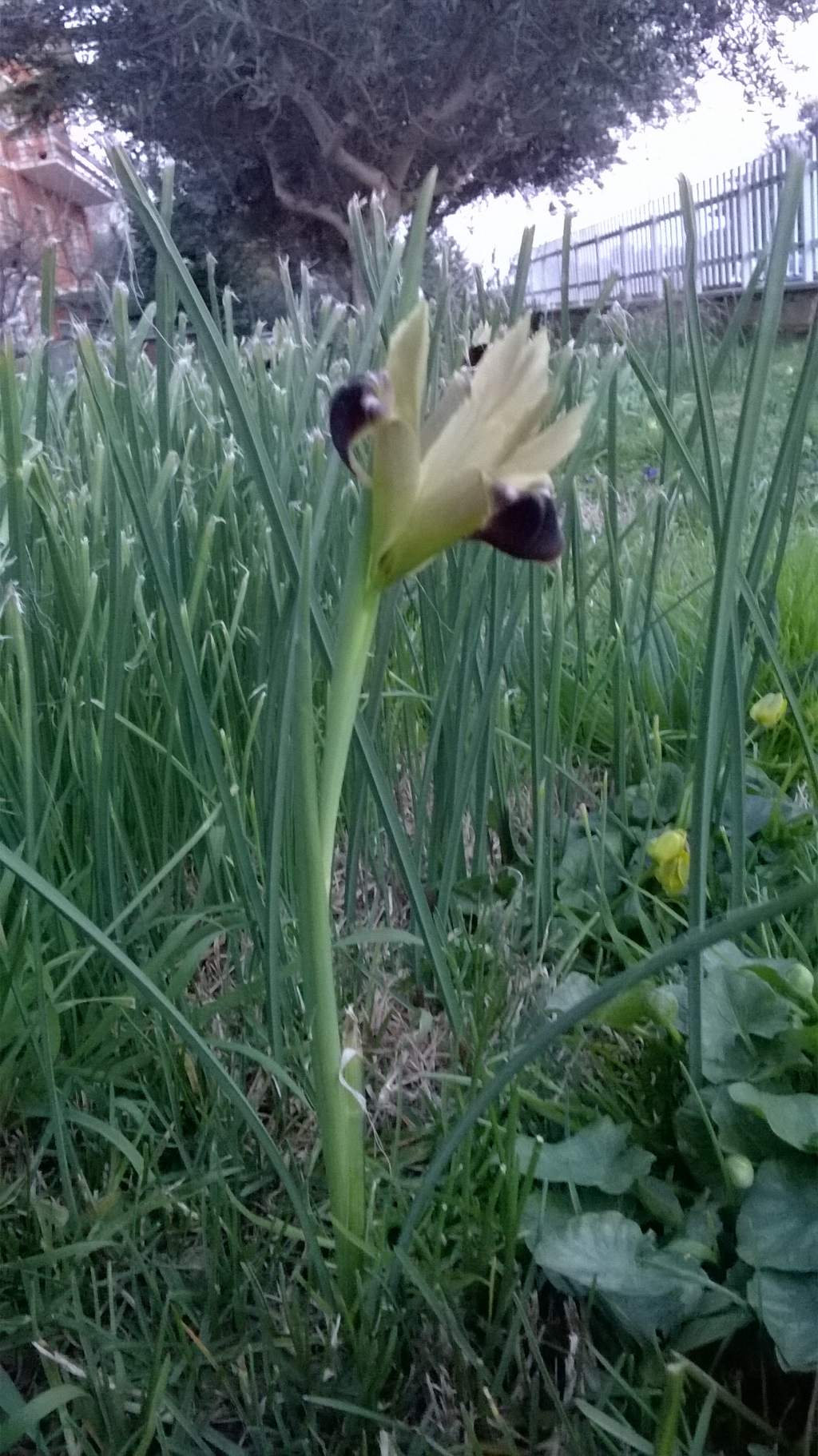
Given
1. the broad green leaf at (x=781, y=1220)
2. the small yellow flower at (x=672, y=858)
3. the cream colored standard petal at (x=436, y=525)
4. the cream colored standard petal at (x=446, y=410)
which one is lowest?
the broad green leaf at (x=781, y=1220)

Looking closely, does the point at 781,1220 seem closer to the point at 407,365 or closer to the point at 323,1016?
the point at 323,1016

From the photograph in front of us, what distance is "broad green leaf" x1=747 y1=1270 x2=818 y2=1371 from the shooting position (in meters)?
0.43

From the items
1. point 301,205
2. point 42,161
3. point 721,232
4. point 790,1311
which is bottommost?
point 790,1311

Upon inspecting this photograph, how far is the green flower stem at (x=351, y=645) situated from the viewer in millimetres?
384

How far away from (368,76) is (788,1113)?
7.30 m

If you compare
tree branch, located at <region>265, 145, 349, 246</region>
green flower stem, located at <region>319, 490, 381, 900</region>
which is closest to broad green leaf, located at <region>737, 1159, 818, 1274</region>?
green flower stem, located at <region>319, 490, 381, 900</region>

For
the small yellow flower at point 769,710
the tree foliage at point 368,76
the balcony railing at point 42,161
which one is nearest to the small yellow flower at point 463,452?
the small yellow flower at point 769,710

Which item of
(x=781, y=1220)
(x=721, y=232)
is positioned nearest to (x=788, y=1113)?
(x=781, y=1220)

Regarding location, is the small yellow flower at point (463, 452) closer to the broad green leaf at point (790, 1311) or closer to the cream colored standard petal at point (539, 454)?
the cream colored standard petal at point (539, 454)

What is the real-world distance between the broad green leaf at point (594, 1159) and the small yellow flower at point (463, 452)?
313 millimetres

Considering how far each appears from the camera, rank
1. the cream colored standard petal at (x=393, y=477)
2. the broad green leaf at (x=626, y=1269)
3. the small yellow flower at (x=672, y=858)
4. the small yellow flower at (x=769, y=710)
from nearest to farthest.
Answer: the cream colored standard petal at (x=393, y=477) → the broad green leaf at (x=626, y=1269) → the small yellow flower at (x=672, y=858) → the small yellow flower at (x=769, y=710)

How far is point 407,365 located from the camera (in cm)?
37

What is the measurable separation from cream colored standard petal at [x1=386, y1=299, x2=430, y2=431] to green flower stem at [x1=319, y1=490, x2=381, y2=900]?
3 centimetres

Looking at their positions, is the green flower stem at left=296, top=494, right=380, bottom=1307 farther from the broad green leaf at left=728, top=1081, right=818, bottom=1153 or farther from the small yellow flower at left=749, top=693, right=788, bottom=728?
the small yellow flower at left=749, top=693, right=788, bottom=728
